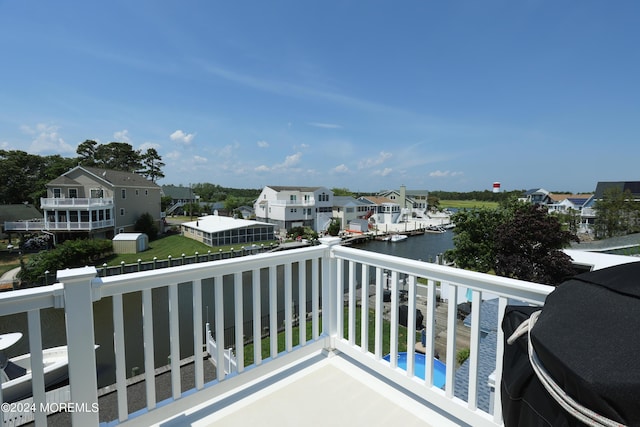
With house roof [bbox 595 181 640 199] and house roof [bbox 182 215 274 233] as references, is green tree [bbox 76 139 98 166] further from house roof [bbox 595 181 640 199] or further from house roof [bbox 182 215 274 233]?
house roof [bbox 595 181 640 199]

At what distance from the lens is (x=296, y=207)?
86.1ft

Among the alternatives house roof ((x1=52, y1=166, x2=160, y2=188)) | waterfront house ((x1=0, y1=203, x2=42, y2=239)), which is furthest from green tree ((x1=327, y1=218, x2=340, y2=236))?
waterfront house ((x1=0, y1=203, x2=42, y2=239))

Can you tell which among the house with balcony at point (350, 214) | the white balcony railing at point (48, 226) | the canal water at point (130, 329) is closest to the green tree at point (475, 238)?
the canal water at point (130, 329)

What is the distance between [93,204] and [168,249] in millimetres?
4837

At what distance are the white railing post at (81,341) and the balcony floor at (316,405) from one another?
42 centimetres

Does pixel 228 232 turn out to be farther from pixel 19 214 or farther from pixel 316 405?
pixel 316 405

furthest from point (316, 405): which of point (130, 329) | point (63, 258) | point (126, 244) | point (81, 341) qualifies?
point (126, 244)

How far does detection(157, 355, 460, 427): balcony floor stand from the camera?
1547 millimetres

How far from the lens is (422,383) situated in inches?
65.0

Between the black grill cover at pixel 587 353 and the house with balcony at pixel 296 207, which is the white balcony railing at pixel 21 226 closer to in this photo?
the house with balcony at pixel 296 207

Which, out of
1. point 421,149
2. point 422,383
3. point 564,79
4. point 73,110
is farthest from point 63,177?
point 564,79

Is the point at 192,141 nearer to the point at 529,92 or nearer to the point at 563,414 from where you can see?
Answer: the point at 529,92

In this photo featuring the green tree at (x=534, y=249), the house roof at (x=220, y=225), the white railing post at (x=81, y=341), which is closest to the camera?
the white railing post at (x=81, y=341)

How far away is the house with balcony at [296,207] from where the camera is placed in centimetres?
2591
